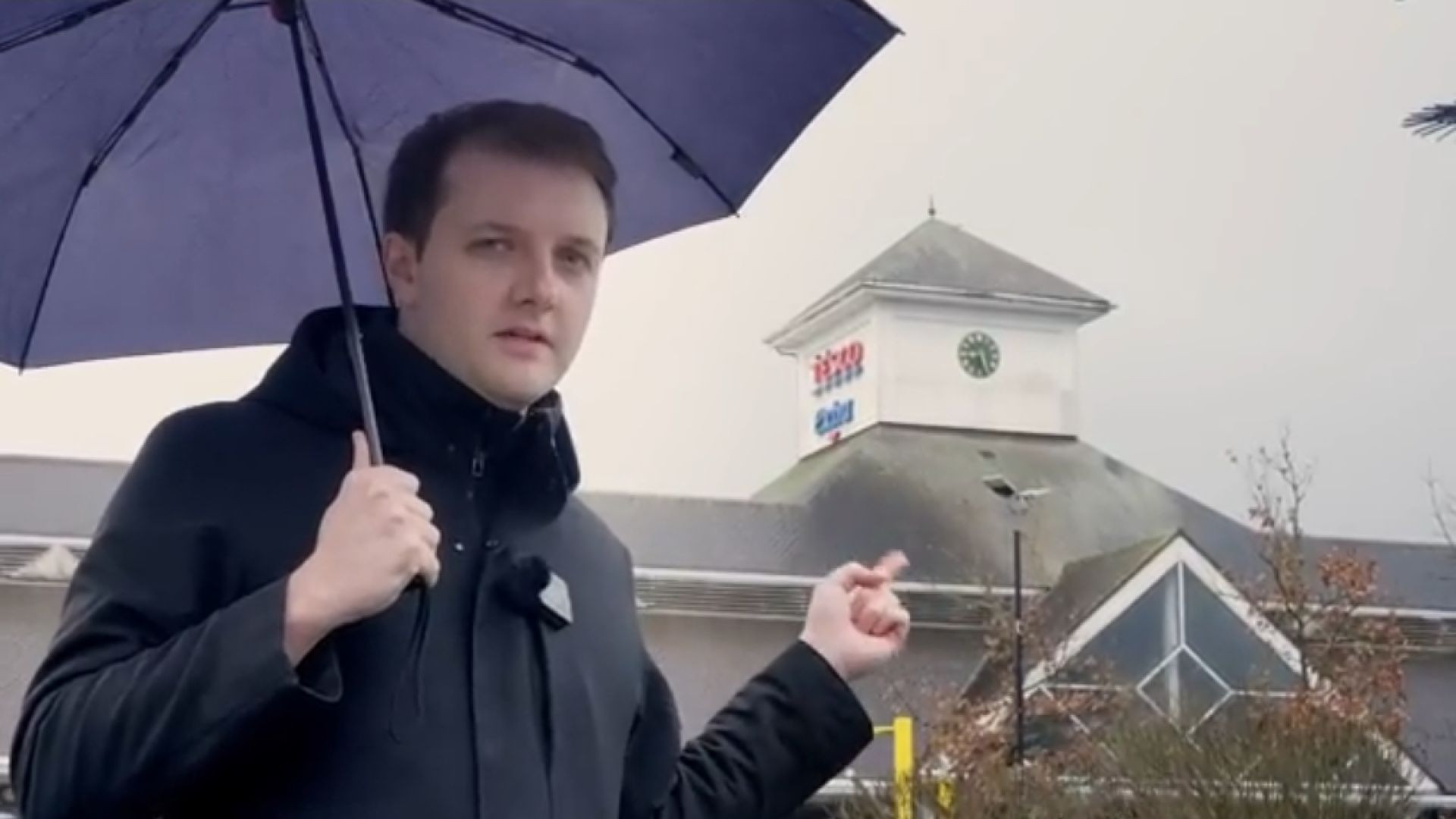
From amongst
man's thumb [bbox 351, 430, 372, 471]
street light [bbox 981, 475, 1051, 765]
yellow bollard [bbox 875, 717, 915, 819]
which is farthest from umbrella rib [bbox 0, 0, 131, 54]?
street light [bbox 981, 475, 1051, 765]


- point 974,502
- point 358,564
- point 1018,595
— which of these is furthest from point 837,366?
point 358,564

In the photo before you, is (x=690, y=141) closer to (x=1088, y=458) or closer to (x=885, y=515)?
(x=885, y=515)

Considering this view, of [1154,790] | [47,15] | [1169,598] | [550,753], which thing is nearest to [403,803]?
[550,753]

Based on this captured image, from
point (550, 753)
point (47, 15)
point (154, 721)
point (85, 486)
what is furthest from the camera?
point (85, 486)

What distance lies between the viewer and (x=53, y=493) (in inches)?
1029

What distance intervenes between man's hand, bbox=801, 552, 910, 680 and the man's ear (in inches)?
24.6

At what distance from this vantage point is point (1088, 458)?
35812 millimetres

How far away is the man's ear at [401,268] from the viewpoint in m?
2.33

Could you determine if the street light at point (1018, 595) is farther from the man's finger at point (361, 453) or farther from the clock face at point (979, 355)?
the man's finger at point (361, 453)

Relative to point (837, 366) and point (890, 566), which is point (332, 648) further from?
point (837, 366)

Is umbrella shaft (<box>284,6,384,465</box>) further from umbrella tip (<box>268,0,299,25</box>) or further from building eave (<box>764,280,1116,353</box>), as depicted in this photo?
building eave (<box>764,280,1116,353</box>)

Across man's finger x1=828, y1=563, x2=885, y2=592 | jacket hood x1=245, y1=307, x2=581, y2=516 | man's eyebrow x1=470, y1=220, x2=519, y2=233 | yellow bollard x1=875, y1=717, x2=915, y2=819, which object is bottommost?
yellow bollard x1=875, y1=717, x2=915, y2=819

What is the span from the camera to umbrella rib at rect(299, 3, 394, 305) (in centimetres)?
263

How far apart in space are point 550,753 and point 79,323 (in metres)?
0.99
